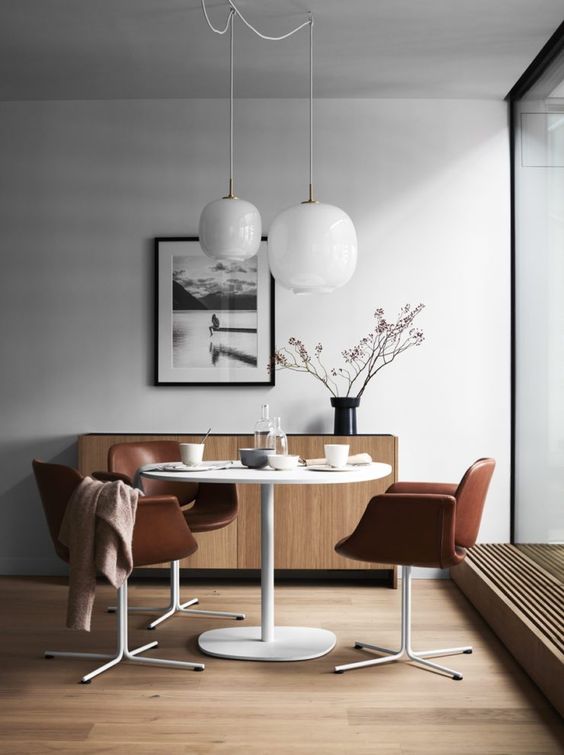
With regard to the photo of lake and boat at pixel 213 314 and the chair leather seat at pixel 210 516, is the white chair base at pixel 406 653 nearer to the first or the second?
the chair leather seat at pixel 210 516

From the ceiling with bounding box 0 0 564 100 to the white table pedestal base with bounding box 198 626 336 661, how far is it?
2845 millimetres

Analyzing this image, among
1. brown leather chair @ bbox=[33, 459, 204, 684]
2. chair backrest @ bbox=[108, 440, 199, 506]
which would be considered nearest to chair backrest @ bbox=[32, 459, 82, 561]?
brown leather chair @ bbox=[33, 459, 204, 684]

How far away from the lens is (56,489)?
10.4 feet

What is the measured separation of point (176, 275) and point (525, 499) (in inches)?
96.4

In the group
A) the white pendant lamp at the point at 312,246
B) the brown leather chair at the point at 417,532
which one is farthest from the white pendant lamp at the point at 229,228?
the brown leather chair at the point at 417,532

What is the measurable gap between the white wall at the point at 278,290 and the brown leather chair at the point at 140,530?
169 centimetres

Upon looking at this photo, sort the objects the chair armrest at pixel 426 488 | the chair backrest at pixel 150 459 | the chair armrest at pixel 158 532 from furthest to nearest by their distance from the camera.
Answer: the chair backrest at pixel 150 459
the chair armrest at pixel 426 488
the chair armrest at pixel 158 532

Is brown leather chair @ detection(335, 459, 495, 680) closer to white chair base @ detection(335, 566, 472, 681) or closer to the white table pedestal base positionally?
white chair base @ detection(335, 566, 472, 681)

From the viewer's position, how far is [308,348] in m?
4.88

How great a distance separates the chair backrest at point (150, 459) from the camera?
13.7 feet

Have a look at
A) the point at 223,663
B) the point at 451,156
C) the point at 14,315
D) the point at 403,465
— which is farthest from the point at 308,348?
the point at 223,663

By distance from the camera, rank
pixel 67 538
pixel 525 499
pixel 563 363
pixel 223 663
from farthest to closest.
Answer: pixel 525 499 < pixel 563 363 < pixel 223 663 < pixel 67 538

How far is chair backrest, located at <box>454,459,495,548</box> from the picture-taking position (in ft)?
10.5

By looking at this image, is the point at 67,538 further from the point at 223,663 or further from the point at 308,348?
the point at 308,348
